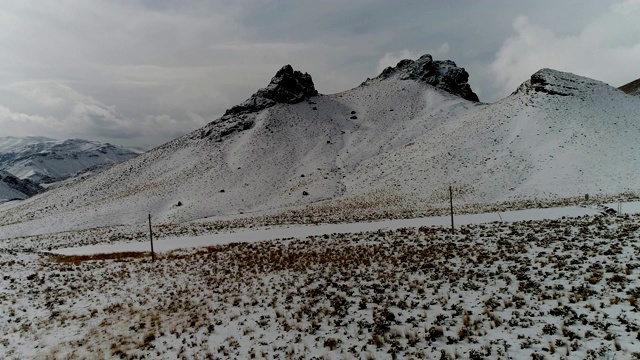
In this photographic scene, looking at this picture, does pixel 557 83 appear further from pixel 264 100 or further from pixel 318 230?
pixel 264 100

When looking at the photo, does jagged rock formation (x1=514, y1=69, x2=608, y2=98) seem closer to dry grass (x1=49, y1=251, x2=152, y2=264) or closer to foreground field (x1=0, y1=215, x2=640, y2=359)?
foreground field (x1=0, y1=215, x2=640, y2=359)

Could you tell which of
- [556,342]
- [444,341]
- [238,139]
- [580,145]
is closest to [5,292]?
[444,341]

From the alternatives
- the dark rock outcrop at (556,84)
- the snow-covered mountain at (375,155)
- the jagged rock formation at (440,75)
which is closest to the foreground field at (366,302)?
the snow-covered mountain at (375,155)

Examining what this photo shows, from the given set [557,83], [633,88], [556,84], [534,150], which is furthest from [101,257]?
[633,88]

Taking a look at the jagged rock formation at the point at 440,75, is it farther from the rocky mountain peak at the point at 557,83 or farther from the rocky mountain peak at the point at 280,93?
the rocky mountain peak at the point at 557,83

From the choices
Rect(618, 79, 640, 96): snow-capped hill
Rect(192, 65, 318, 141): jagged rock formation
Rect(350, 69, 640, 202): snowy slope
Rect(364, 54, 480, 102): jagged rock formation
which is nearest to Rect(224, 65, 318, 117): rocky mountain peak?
Rect(192, 65, 318, 141): jagged rock formation

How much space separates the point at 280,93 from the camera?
11144 cm

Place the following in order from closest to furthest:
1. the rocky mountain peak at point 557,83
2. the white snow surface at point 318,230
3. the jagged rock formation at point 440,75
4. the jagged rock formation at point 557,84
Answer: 1. the white snow surface at point 318,230
2. the jagged rock formation at point 557,84
3. the rocky mountain peak at point 557,83
4. the jagged rock formation at point 440,75

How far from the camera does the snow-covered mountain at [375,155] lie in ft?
178

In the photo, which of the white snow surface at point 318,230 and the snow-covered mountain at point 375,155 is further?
the snow-covered mountain at point 375,155

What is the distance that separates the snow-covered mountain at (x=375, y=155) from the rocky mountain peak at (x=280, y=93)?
0.36m

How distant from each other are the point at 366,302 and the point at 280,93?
103m

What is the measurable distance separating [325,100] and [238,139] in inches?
1293

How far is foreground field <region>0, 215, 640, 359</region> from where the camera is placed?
33.3 ft
